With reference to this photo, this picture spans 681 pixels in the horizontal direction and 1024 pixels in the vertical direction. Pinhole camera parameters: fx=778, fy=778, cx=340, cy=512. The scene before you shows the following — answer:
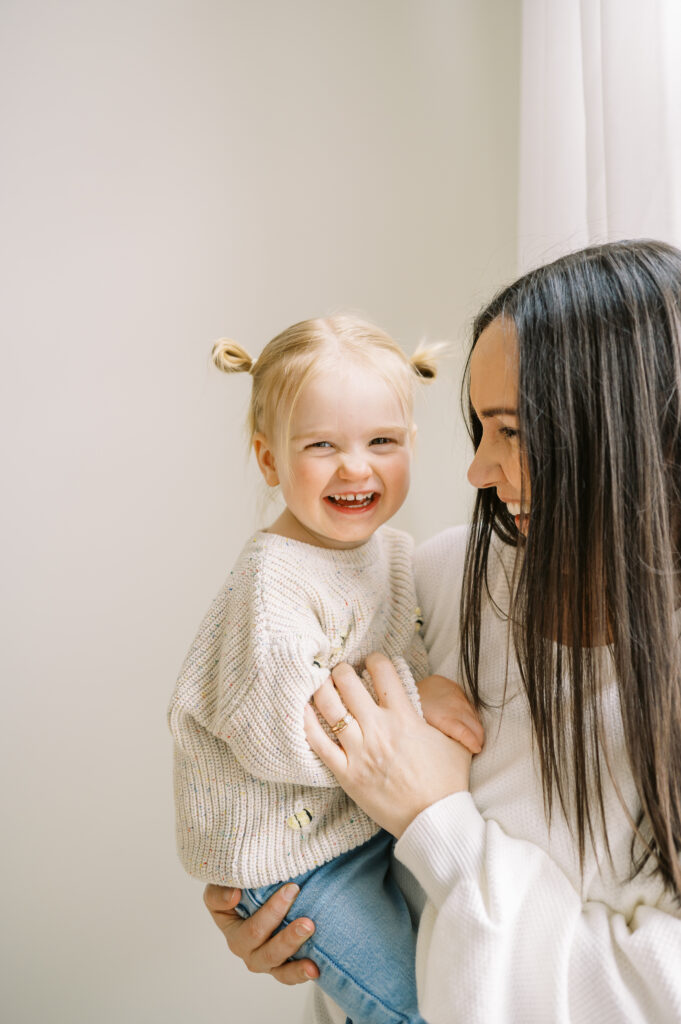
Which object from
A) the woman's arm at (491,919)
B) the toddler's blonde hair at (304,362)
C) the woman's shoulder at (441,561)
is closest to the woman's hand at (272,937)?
the woman's arm at (491,919)

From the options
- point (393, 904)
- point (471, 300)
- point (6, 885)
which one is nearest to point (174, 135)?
point (471, 300)

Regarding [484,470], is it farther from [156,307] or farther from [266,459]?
[156,307]

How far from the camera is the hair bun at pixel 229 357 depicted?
1227mm

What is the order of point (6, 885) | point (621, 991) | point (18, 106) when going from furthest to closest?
point (6, 885), point (18, 106), point (621, 991)

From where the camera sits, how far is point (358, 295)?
1822 millimetres

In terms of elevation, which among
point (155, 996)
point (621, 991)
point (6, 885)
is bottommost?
point (155, 996)

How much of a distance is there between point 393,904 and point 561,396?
737mm

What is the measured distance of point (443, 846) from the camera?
0.93 m

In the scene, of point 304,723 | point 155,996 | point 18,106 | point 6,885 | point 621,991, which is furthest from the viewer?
point 155,996

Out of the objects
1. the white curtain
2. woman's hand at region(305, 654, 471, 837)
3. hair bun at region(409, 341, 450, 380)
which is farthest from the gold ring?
the white curtain

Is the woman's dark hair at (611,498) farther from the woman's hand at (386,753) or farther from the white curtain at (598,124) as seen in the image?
the white curtain at (598,124)

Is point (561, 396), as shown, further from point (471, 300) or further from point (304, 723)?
point (471, 300)

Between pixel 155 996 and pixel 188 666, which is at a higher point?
pixel 188 666

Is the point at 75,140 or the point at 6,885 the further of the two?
the point at 6,885
